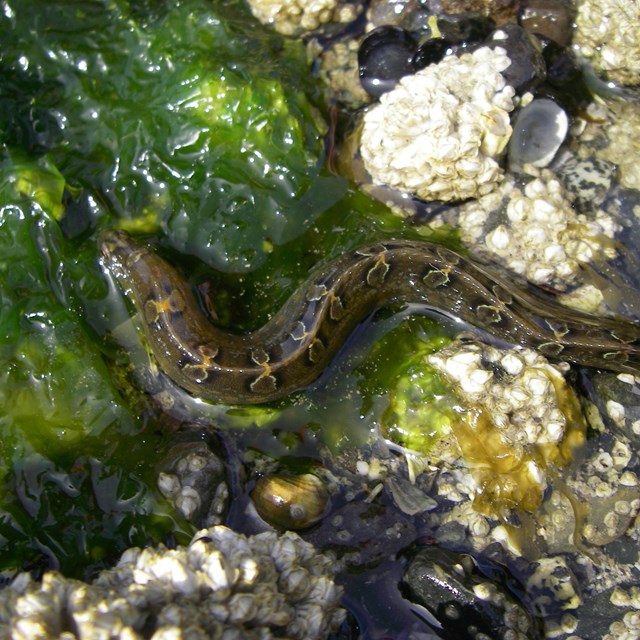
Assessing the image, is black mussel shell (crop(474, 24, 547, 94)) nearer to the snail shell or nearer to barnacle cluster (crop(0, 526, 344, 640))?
the snail shell

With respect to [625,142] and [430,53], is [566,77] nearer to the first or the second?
[625,142]

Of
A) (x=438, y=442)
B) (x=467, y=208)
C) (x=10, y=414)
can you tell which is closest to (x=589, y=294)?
(x=467, y=208)

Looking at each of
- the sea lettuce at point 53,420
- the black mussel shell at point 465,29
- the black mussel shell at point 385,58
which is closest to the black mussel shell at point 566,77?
the black mussel shell at point 465,29

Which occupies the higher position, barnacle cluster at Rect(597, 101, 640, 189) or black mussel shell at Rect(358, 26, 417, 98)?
black mussel shell at Rect(358, 26, 417, 98)

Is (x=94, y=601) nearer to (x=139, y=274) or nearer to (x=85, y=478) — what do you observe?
(x=85, y=478)

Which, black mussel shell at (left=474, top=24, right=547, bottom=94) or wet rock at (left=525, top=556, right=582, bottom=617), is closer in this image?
wet rock at (left=525, top=556, right=582, bottom=617)

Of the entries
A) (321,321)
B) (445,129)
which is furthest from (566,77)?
(321,321)

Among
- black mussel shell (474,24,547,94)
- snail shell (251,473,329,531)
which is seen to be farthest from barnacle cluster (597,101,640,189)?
snail shell (251,473,329,531)

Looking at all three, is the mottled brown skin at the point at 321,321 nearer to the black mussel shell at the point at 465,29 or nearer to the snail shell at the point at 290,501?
the snail shell at the point at 290,501
